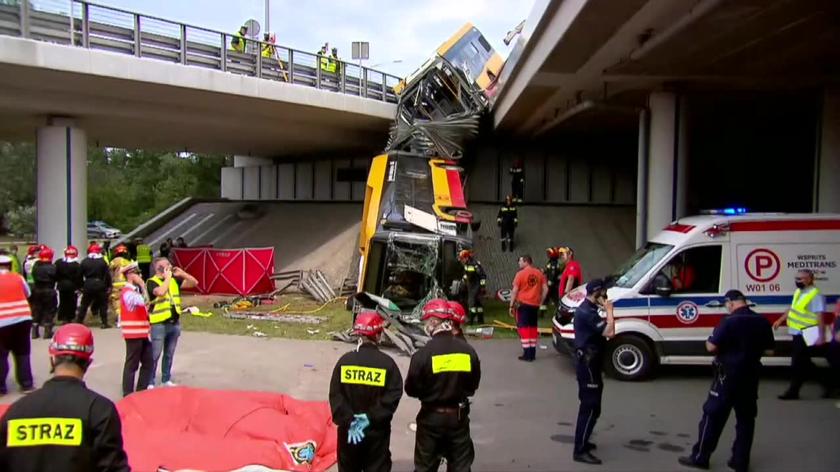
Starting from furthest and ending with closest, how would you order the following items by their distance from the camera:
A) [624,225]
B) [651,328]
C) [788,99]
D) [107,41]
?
[624,225] < [788,99] < [107,41] < [651,328]

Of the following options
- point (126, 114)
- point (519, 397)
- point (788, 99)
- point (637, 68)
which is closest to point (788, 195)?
point (788, 99)

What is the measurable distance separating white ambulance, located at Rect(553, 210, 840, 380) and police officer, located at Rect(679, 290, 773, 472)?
3.36m

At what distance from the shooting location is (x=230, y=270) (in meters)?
18.9

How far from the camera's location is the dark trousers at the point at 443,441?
4891mm

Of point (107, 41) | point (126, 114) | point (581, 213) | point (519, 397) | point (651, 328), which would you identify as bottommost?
point (519, 397)

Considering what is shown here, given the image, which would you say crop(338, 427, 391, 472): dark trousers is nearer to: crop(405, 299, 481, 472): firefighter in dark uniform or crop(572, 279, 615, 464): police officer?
crop(405, 299, 481, 472): firefighter in dark uniform

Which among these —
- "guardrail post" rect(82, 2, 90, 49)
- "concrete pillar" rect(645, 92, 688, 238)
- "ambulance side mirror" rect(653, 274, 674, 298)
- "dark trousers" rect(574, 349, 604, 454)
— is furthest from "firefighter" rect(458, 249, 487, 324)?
"guardrail post" rect(82, 2, 90, 49)

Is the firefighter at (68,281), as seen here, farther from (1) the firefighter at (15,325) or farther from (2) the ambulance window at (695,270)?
(2) the ambulance window at (695,270)

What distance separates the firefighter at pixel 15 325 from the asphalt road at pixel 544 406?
37 centimetres

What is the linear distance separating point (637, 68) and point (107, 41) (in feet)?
39.4

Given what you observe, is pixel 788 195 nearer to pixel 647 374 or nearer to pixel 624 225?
pixel 624 225

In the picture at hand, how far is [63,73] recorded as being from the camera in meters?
14.5

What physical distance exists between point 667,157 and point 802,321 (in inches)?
312

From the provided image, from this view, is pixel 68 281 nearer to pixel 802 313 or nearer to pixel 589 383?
pixel 589 383
